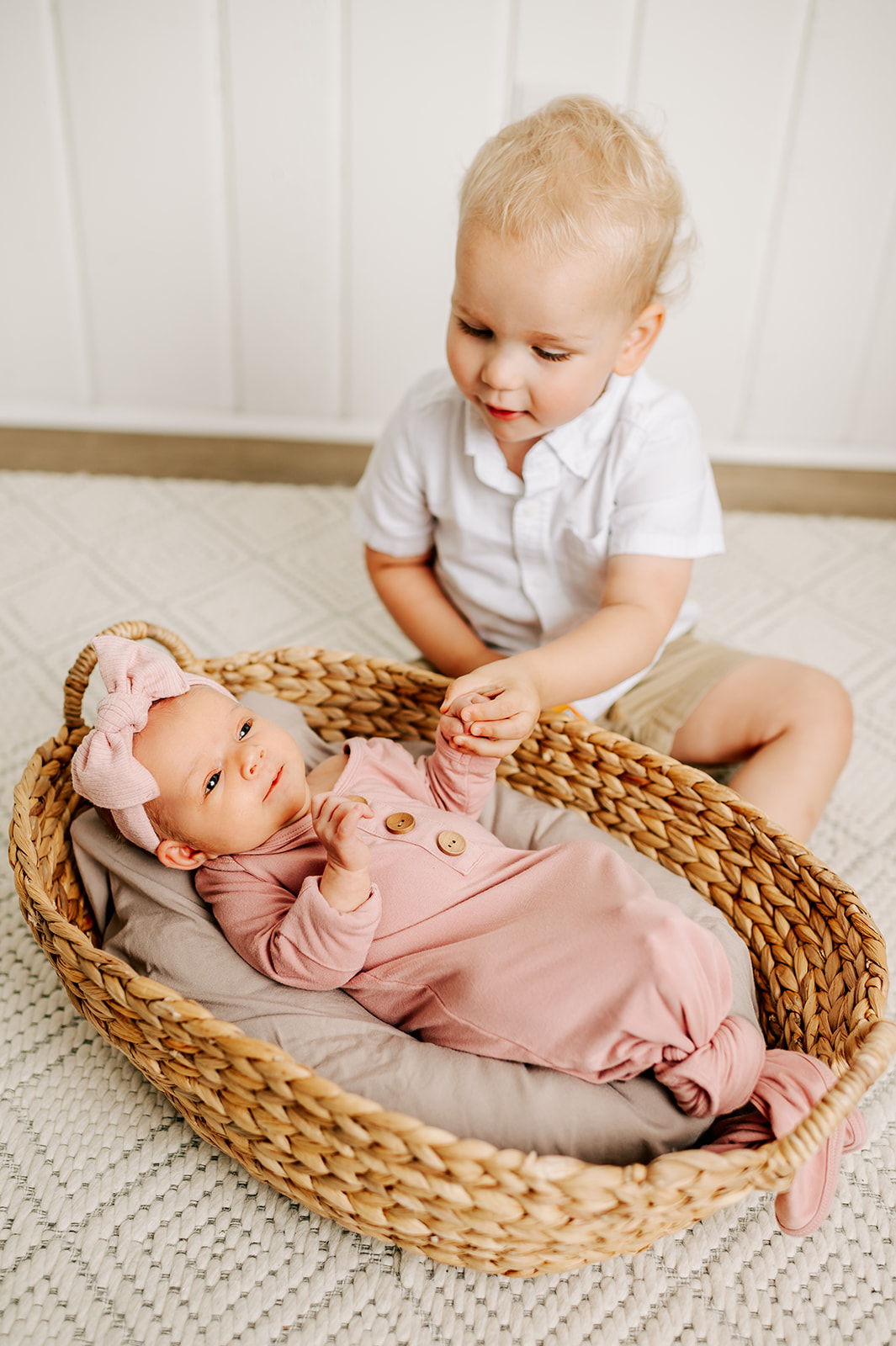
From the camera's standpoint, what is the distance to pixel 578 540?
39.8 inches

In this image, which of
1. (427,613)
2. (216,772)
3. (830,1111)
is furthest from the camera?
(427,613)

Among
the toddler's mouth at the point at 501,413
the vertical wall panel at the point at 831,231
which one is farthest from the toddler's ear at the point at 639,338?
the vertical wall panel at the point at 831,231

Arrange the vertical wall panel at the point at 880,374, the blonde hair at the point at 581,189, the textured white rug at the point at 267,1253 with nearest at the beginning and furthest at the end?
the textured white rug at the point at 267,1253, the blonde hair at the point at 581,189, the vertical wall panel at the point at 880,374

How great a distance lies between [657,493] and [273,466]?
794mm

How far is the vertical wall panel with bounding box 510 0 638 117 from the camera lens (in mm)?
1307

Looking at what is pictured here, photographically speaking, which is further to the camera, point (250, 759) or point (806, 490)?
point (806, 490)

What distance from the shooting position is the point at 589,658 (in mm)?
907

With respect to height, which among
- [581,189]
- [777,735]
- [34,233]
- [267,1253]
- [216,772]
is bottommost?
[267,1253]

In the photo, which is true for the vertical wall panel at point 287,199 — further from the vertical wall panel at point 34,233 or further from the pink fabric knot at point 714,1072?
the pink fabric knot at point 714,1072

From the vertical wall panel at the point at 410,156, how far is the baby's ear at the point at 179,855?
977 mm

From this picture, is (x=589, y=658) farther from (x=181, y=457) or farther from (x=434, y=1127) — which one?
(x=181, y=457)

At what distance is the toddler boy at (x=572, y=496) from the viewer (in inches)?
31.5

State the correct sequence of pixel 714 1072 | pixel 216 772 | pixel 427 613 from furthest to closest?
pixel 427 613
pixel 216 772
pixel 714 1072

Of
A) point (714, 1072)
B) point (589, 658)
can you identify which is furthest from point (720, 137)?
point (714, 1072)
